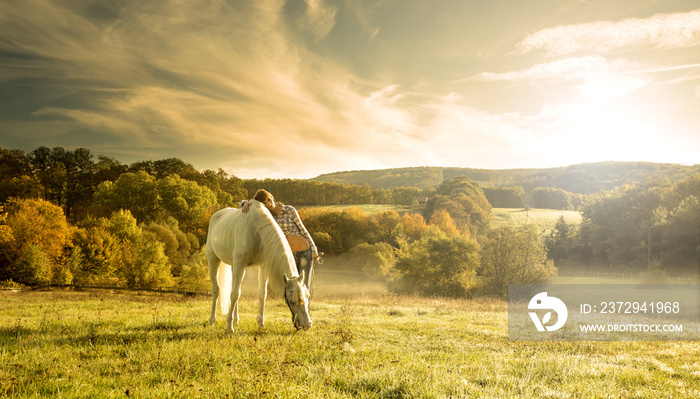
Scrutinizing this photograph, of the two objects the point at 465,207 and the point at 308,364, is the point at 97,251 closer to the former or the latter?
the point at 308,364

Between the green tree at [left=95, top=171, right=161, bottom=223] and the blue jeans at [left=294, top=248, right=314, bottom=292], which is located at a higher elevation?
the green tree at [left=95, top=171, right=161, bottom=223]

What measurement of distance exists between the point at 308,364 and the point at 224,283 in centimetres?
511

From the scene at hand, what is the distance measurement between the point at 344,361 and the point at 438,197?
92427 millimetres

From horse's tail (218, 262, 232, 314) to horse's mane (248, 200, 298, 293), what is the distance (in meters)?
1.99

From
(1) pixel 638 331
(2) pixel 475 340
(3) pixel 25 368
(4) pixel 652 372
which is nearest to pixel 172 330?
(3) pixel 25 368

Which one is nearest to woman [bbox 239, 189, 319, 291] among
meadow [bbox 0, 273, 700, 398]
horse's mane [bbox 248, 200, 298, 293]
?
horse's mane [bbox 248, 200, 298, 293]

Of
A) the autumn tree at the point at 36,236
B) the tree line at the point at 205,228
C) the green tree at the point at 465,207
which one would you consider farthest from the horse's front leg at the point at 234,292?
the green tree at the point at 465,207

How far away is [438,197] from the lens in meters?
95.2

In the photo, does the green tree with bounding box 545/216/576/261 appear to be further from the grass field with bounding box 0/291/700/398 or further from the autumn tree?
the autumn tree

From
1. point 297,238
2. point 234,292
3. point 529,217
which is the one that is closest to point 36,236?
point 297,238

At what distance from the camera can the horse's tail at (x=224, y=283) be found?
9.51 meters

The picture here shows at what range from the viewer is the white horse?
7.34m

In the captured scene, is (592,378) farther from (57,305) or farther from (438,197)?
(438,197)

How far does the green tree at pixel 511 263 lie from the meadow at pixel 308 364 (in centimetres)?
3968
